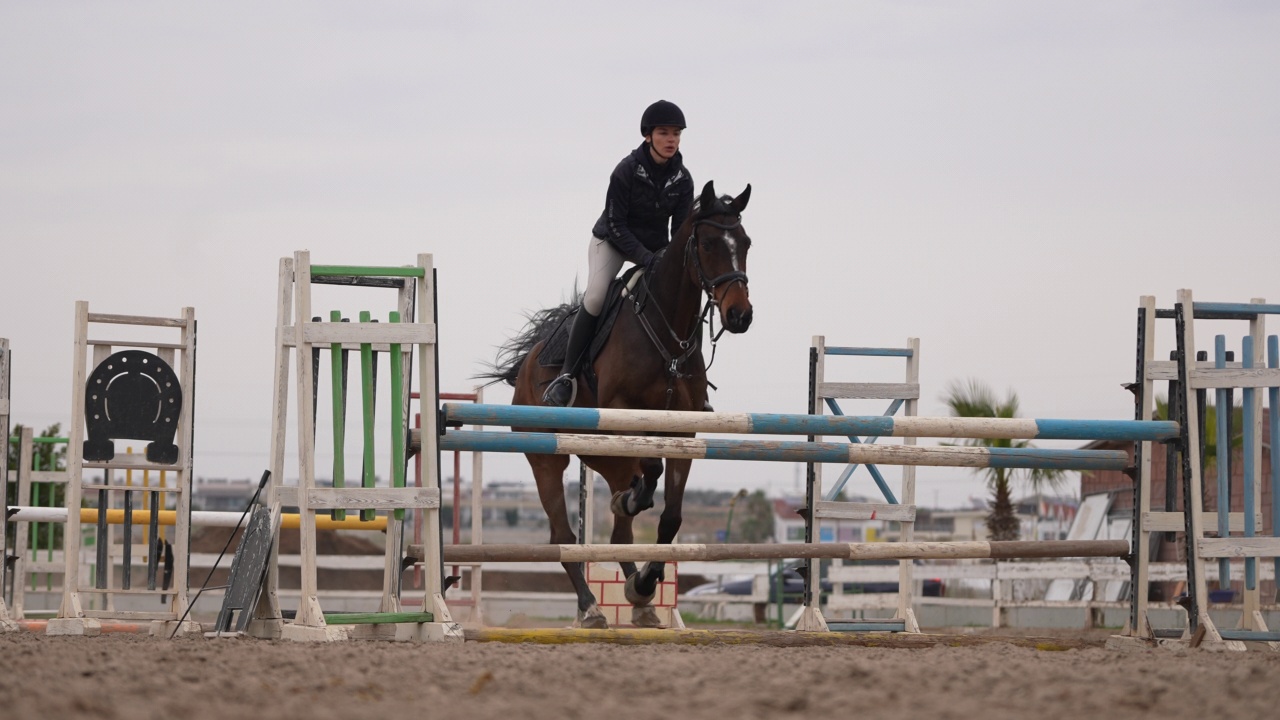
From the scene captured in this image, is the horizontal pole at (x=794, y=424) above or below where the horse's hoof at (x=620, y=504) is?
above

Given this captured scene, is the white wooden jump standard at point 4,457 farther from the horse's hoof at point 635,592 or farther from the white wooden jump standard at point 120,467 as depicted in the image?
the horse's hoof at point 635,592

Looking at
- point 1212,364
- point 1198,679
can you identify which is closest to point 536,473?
point 1212,364

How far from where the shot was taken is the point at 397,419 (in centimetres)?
499

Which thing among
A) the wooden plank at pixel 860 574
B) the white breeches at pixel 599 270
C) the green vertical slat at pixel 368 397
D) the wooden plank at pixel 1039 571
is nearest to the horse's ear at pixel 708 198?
the white breeches at pixel 599 270

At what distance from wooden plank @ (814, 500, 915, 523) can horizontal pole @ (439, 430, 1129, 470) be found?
139 cm

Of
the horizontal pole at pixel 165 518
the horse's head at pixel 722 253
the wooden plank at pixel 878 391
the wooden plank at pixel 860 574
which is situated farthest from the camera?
the wooden plank at pixel 860 574

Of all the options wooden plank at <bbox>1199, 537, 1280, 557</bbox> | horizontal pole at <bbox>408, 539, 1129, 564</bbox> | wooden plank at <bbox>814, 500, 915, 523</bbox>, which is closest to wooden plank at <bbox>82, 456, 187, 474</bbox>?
horizontal pole at <bbox>408, 539, 1129, 564</bbox>

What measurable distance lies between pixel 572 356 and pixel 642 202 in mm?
803

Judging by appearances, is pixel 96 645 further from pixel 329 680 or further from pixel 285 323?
pixel 329 680

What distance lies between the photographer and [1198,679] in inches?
134

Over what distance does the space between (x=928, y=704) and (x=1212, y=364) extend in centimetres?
336

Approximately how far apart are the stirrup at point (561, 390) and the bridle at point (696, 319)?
51 cm

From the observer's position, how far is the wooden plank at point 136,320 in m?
6.05

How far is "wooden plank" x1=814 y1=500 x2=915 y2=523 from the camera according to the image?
6922mm
